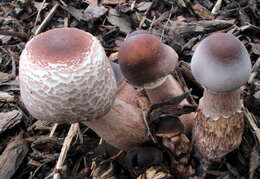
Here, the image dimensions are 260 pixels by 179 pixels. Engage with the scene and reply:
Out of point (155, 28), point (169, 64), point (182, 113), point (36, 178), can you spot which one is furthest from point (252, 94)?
point (36, 178)

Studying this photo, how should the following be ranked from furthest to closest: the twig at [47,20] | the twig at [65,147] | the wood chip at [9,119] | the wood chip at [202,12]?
the twig at [47,20] → the wood chip at [202,12] → the wood chip at [9,119] → the twig at [65,147]

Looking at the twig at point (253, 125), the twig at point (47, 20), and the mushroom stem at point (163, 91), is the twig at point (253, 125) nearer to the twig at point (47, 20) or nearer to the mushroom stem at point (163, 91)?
the mushroom stem at point (163, 91)

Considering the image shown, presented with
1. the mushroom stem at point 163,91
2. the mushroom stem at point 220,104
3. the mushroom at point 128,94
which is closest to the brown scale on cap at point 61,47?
the mushroom at point 128,94

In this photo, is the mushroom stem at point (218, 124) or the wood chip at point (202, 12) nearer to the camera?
the mushroom stem at point (218, 124)

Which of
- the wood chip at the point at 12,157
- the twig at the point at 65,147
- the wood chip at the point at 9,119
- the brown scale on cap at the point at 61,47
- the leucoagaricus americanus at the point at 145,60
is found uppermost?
the brown scale on cap at the point at 61,47

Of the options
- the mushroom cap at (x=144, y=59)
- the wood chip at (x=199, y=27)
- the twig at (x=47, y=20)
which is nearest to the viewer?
the mushroom cap at (x=144, y=59)

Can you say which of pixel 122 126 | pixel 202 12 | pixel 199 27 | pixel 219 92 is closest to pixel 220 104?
pixel 219 92

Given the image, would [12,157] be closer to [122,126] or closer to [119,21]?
[122,126]
